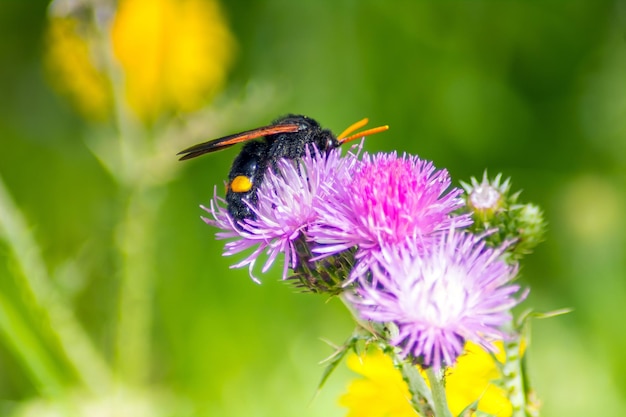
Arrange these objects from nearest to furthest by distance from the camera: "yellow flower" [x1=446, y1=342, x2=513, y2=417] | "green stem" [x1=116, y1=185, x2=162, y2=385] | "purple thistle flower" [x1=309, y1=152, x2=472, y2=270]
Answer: "purple thistle flower" [x1=309, y1=152, x2=472, y2=270]
"yellow flower" [x1=446, y1=342, x2=513, y2=417]
"green stem" [x1=116, y1=185, x2=162, y2=385]

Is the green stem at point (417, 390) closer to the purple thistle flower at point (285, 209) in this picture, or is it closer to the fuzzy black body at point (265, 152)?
the purple thistle flower at point (285, 209)

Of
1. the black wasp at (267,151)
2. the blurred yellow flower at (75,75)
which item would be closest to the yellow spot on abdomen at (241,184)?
the black wasp at (267,151)

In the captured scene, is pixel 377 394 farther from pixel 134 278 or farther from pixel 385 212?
pixel 134 278

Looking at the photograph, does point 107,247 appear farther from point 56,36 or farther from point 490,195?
point 490,195

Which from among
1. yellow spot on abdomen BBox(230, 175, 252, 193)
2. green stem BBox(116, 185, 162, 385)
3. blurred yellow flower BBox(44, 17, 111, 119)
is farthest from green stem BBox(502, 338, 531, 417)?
blurred yellow flower BBox(44, 17, 111, 119)

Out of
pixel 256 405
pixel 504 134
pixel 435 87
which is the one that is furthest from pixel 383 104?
pixel 256 405

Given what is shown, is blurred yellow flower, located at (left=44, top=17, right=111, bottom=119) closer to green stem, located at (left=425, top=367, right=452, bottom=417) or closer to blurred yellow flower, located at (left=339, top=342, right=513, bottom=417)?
blurred yellow flower, located at (left=339, top=342, right=513, bottom=417)
